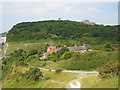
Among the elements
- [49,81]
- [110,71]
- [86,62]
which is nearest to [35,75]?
[49,81]

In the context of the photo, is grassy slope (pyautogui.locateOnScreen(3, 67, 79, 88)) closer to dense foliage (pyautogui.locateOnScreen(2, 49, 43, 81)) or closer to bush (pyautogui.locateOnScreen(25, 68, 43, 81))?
bush (pyautogui.locateOnScreen(25, 68, 43, 81))

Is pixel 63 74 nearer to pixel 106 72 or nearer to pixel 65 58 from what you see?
pixel 106 72

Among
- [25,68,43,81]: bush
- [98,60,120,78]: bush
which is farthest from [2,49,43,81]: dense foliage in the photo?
[98,60,120,78]: bush

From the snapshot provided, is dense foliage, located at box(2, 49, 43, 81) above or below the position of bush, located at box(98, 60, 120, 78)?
below

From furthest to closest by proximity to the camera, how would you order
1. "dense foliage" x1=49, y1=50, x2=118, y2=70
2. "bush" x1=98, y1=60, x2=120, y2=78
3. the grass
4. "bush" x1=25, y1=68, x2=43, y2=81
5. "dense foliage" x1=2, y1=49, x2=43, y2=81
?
1. "dense foliage" x1=2, y1=49, x2=43, y2=81
2. "dense foliage" x1=49, y1=50, x2=118, y2=70
3. "bush" x1=25, y1=68, x2=43, y2=81
4. "bush" x1=98, y1=60, x2=120, y2=78
5. the grass

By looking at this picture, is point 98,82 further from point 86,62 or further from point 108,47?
point 108,47

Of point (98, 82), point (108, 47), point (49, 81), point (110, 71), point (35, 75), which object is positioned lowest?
point (49, 81)

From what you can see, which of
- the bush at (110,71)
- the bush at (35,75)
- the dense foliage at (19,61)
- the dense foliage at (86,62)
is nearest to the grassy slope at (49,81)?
the bush at (35,75)

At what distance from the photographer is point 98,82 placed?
1675cm

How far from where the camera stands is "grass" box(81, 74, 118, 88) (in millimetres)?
15883

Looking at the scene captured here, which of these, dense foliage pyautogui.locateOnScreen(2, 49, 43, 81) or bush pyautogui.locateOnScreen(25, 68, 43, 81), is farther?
dense foliage pyautogui.locateOnScreen(2, 49, 43, 81)

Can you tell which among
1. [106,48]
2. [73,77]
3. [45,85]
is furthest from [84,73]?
[106,48]

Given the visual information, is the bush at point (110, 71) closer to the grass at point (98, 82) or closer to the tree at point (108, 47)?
the grass at point (98, 82)

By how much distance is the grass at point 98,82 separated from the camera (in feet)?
52.1
